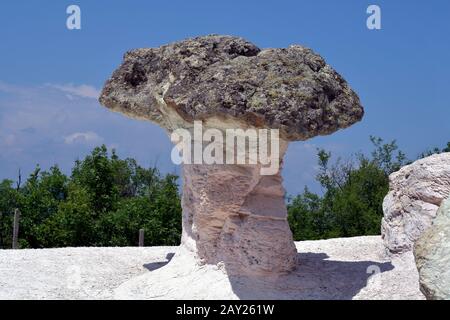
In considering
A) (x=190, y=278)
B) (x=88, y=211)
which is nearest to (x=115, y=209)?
(x=88, y=211)

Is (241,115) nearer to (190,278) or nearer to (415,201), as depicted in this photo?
(190,278)

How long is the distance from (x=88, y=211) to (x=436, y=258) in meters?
15.6

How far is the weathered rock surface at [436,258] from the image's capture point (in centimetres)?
697

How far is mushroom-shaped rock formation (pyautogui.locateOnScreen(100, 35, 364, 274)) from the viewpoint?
8656 millimetres

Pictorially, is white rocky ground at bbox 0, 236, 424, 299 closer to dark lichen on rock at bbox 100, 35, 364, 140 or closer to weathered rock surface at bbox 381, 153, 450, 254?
weathered rock surface at bbox 381, 153, 450, 254

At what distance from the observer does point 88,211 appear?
21.3m

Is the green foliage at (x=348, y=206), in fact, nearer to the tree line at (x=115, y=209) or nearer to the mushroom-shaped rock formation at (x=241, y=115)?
the tree line at (x=115, y=209)

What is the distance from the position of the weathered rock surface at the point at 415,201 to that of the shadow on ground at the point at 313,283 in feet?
3.13

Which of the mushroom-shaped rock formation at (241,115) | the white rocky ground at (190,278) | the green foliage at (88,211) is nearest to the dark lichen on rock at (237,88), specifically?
the mushroom-shaped rock formation at (241,115)

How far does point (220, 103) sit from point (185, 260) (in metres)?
2.86

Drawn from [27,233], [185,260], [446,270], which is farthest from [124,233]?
[446,270]
